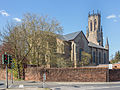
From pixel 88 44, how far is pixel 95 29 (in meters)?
34.0

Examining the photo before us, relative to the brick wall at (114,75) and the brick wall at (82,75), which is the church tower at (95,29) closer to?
the brick wall at (114,75)

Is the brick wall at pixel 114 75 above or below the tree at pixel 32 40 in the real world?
below

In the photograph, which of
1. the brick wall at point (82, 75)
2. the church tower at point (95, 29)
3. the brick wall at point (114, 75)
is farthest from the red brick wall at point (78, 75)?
the church tower at point (95, 29)

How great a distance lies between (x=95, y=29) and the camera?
79.8 m

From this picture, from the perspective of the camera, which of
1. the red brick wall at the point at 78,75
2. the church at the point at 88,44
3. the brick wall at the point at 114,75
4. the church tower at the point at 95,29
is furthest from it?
the church tower at the point at 95,29

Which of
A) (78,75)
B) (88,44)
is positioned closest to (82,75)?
(78,75)

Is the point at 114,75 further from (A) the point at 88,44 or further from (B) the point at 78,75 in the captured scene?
(A) the point at 88,44

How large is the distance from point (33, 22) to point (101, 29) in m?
68.0

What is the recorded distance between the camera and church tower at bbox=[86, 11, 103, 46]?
78.2 meters

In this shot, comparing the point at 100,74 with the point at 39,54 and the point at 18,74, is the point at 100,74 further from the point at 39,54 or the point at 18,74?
the point at 18,74

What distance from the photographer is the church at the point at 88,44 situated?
113ft

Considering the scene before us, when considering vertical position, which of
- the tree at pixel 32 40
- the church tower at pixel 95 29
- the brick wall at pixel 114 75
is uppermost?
the church tower at pixel 95 29

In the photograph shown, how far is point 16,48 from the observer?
20.7 m

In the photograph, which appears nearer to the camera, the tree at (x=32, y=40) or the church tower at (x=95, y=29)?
the tree at (x=32, y=40)
